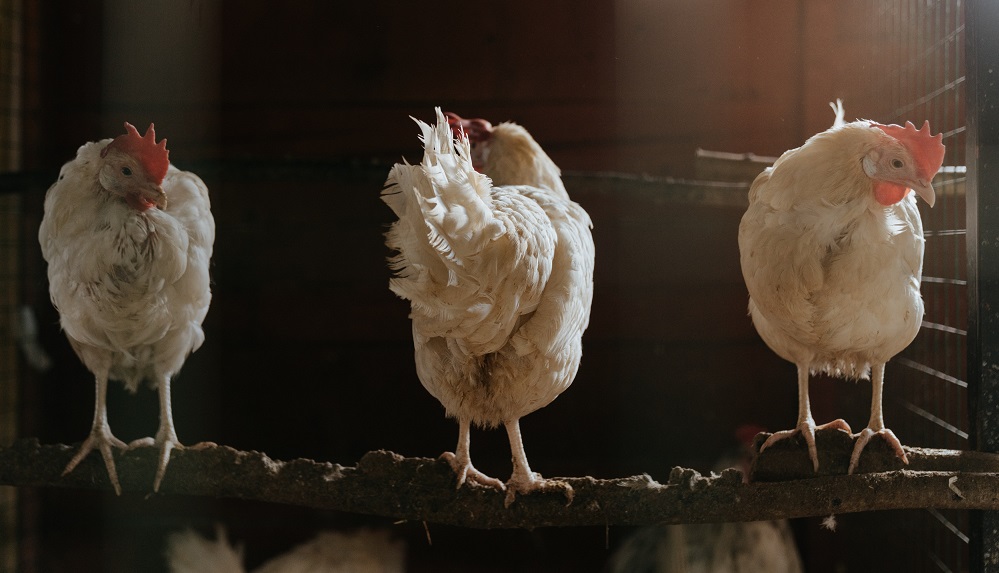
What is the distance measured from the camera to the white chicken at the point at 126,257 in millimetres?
1109

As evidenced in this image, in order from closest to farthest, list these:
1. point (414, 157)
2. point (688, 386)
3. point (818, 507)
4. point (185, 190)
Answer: point (818, 507) → point (185, 190) → point (414, 157) → point (688, 386)

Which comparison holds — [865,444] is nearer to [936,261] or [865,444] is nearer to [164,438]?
[936,261]

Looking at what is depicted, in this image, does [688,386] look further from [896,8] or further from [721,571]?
[896,8]

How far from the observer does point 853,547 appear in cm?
155

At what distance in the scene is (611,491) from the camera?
3.56 feet

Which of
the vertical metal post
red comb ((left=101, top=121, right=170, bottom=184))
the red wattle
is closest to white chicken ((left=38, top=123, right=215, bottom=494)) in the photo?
→ red comb ((left=101, top=121, right=170, bottom=184))

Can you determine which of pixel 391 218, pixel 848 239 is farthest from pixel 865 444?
pixel 391 218

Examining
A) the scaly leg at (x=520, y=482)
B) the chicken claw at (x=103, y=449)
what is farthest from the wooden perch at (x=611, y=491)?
the chicken claw at (x=103, y=449)

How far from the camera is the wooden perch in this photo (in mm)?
1072

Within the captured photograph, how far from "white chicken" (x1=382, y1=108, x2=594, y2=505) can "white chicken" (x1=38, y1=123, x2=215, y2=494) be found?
1.36 feet

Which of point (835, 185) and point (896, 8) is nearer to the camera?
point (835, 185)

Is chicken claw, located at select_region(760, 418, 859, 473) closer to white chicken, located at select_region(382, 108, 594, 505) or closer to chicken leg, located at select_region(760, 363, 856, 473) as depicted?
chicken leg, located at select_region(760, 363, 856, 473)

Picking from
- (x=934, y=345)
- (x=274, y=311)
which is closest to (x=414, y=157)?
(x=274, y=311)

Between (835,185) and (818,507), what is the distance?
493 millimetres
